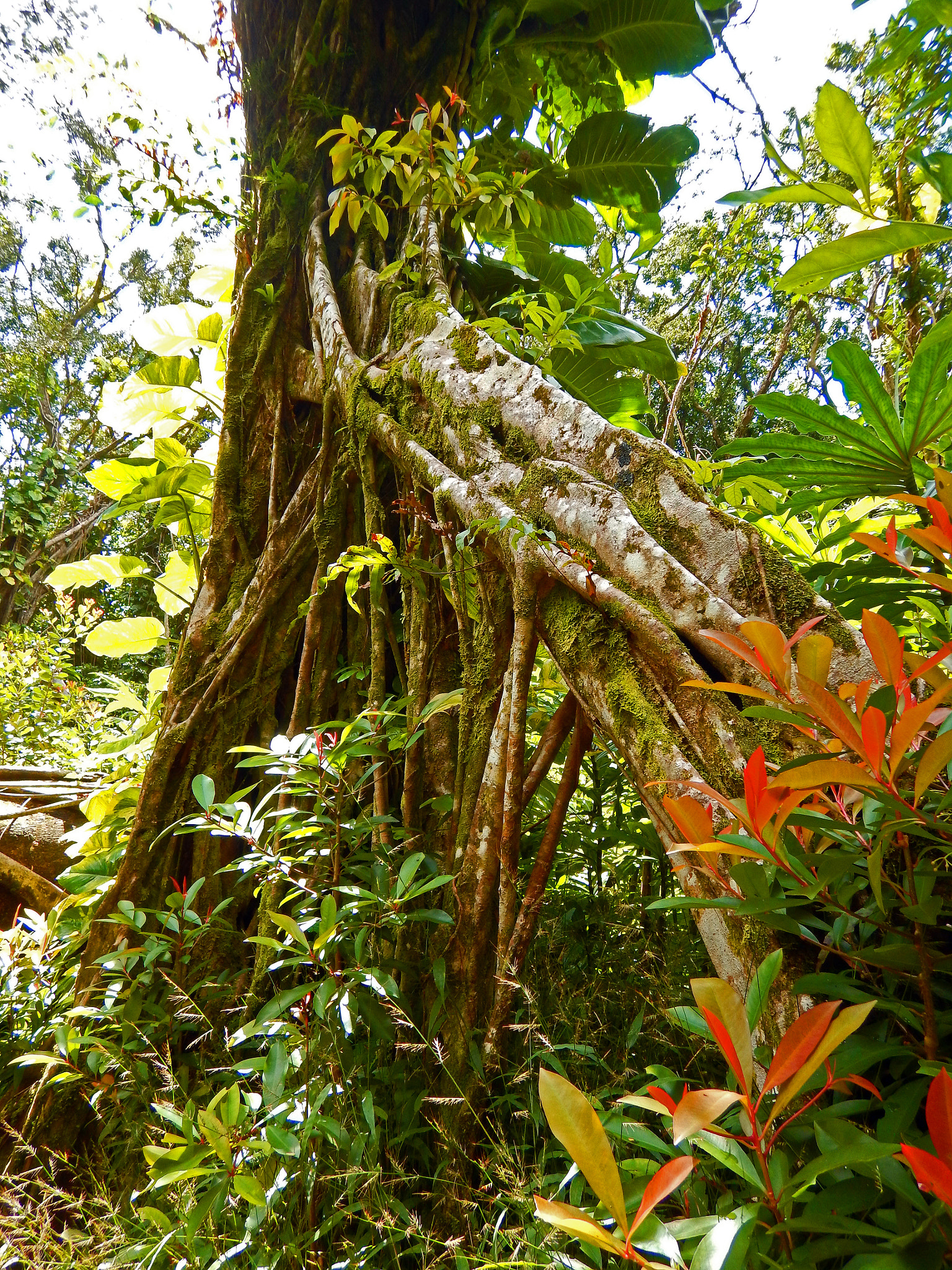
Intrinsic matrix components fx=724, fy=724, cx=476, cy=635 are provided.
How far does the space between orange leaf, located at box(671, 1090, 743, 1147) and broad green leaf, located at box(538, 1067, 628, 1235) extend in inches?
2.1

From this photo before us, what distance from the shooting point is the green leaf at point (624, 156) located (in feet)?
9.34

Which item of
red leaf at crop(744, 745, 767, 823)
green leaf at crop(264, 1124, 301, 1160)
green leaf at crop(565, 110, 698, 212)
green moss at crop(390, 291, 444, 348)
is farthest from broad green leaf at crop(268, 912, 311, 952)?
green leaf at crop(565, 110, 698, 212)

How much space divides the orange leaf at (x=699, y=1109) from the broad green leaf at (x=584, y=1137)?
0.17 feet

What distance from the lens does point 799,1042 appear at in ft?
1.74

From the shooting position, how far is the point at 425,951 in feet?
4.87

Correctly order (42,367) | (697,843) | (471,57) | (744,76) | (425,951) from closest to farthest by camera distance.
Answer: (697,843) < (425,951) < (744,76) < (471,57) < (42,367)

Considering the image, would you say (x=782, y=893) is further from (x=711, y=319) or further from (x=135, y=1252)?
(x=711, y=319)

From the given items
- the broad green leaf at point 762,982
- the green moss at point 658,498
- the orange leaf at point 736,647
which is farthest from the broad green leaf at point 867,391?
the broad green leaf at point 762,982

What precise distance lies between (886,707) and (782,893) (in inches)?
8.6

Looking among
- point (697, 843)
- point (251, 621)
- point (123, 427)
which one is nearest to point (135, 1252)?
point (697, 843)

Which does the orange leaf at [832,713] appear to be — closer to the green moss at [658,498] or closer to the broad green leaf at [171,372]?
the green moss at [658,498]

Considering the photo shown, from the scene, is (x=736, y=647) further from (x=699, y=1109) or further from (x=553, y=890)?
(x=553, y=890)

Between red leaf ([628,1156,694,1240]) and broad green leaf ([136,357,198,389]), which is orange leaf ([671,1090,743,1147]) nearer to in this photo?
red leaf ([628,1156,694,1240])

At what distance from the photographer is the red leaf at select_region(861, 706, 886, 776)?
1.83ft
